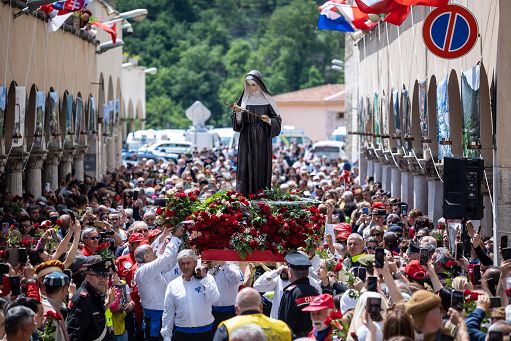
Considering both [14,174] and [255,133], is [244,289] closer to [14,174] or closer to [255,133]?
[255,133]

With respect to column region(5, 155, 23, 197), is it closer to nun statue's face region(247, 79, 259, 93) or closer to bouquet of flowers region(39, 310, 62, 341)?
nun statue's face region(247, 79, 259, 93)

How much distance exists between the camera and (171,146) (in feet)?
215

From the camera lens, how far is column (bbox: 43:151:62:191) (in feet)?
122

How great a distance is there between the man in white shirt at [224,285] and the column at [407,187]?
19.6 metres

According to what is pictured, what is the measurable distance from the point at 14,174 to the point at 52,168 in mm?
6080

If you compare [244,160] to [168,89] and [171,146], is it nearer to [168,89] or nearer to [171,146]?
[171,146]

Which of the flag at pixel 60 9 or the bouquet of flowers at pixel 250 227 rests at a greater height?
the flag at pixel 60 9

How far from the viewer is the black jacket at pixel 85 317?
13.9 m

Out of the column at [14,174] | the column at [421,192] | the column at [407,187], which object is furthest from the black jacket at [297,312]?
the column at [407,187]

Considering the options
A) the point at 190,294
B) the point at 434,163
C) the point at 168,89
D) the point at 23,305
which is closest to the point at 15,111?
the point at 434,163

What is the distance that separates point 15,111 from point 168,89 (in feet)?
253

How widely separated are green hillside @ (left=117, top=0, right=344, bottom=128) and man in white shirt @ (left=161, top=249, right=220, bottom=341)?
86128 mm

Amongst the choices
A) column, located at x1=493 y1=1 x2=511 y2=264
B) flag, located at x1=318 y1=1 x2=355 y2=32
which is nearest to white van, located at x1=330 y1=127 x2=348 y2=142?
flag, located at x1=318 y1=1 x2=355 y2=32

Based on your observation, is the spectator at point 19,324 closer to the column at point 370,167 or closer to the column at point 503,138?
the column at point 503,138
